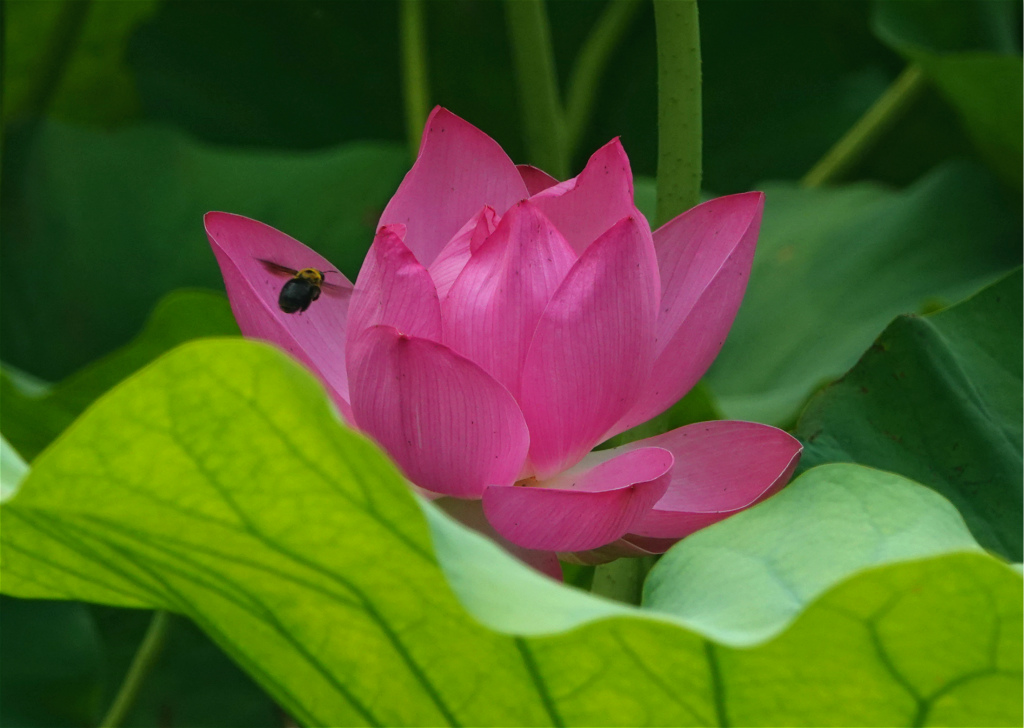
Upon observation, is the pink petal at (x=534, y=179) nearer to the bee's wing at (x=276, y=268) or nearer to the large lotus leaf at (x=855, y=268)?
the bee's wing at (x=276, y=268)

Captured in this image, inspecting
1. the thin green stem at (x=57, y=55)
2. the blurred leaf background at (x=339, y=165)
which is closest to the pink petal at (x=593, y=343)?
the blurred leaf background at (x=339, y=165)

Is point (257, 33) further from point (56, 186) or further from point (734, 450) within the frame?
point (734, 450)

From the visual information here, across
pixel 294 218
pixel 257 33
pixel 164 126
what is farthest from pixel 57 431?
pixel 257 33

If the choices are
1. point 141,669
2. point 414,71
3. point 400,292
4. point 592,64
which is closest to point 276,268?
point 400,292

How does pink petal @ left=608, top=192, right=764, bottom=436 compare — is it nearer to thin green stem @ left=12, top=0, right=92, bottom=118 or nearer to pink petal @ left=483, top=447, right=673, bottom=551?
pink petal @ left=483, top=447, right=673, bottom=551

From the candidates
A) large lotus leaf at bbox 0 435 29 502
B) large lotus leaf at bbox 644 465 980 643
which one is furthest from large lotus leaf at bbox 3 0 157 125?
large lotus leaf at bbox 644 465 980 643

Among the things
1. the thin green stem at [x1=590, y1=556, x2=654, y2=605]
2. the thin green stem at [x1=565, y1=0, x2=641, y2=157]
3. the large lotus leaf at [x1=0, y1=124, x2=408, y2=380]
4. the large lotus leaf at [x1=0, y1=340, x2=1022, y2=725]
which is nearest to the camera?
the large lotus leaf at [x1=0, y1=340, x2=1022, y2=725]
